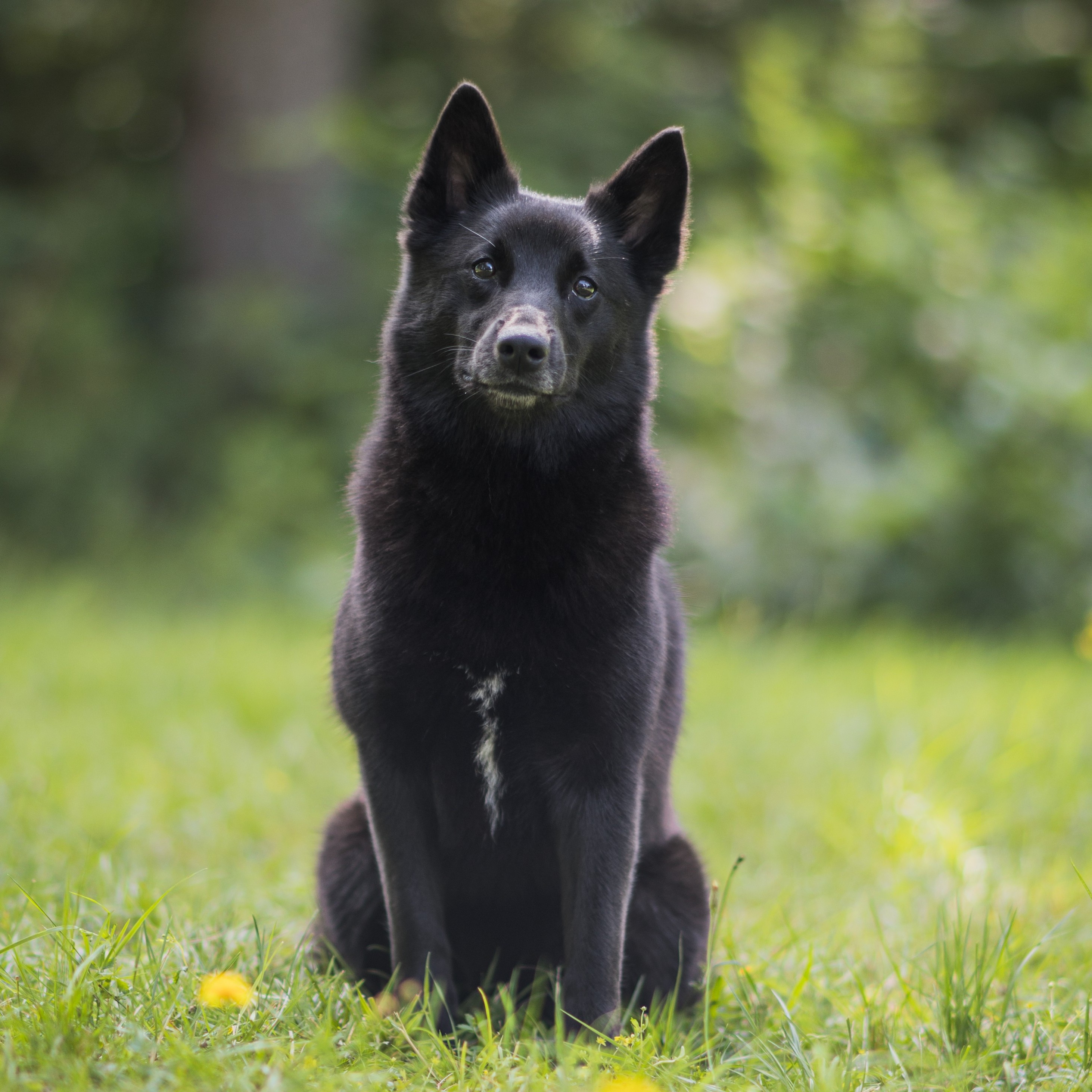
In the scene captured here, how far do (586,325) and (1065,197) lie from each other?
5972mm

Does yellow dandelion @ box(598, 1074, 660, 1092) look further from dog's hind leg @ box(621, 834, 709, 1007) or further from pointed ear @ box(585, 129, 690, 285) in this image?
pointed ear @ box(585, 129, 690, 285)

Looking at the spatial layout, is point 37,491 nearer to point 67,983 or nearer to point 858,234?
point 858,234

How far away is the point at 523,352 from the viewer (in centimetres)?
208

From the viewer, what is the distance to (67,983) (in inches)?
71.3

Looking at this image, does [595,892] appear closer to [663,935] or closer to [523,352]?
[663,935]

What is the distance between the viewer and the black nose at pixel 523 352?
207cm

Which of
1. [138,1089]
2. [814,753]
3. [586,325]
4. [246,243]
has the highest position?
[246,243]

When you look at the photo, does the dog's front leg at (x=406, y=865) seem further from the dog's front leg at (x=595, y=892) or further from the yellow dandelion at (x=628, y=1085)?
the yellow dandelion at (x=628, y=1085)

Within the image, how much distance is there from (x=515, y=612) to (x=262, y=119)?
668 cm

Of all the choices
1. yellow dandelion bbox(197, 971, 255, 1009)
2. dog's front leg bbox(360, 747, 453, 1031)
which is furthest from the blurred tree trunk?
yellow dandelion bbox(197, 971, 255, 1009)

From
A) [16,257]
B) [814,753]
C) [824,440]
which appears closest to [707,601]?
[824,440]

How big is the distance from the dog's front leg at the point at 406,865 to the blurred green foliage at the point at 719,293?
3.37 m

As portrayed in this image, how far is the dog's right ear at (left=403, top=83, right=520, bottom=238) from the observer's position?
235 cm

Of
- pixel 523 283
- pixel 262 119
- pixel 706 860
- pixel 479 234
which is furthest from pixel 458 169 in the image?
pixel 262 119
